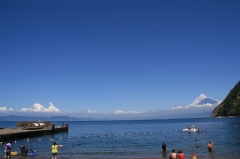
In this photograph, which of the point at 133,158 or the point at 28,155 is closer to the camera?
the point at 133,158

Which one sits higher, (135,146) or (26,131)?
(26,131)

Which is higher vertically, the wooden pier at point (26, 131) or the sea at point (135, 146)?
the wooden pier at point (26, 131)

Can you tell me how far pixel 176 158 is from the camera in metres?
25.9

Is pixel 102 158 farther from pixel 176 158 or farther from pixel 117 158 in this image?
pixel 176 158

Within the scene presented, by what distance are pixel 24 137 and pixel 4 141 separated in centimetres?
1065

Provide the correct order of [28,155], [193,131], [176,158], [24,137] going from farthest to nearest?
[193,131] < [24,137] < [28,155] < [176,158]

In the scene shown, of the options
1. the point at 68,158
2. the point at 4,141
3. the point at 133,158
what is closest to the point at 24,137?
the point at 4,141

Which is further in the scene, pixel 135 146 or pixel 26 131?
pixel 26 131

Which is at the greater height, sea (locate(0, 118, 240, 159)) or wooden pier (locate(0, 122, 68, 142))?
wooden pier (locate(0, 122, 68, 142))

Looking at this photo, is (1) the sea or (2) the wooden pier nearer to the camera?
(1) the sea

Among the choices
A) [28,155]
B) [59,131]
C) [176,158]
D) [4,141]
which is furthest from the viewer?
[59,131]

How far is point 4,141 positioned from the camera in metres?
58.4

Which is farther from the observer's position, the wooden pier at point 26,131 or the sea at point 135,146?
the wooden pier at point 26,131

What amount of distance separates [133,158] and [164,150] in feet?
25.6
